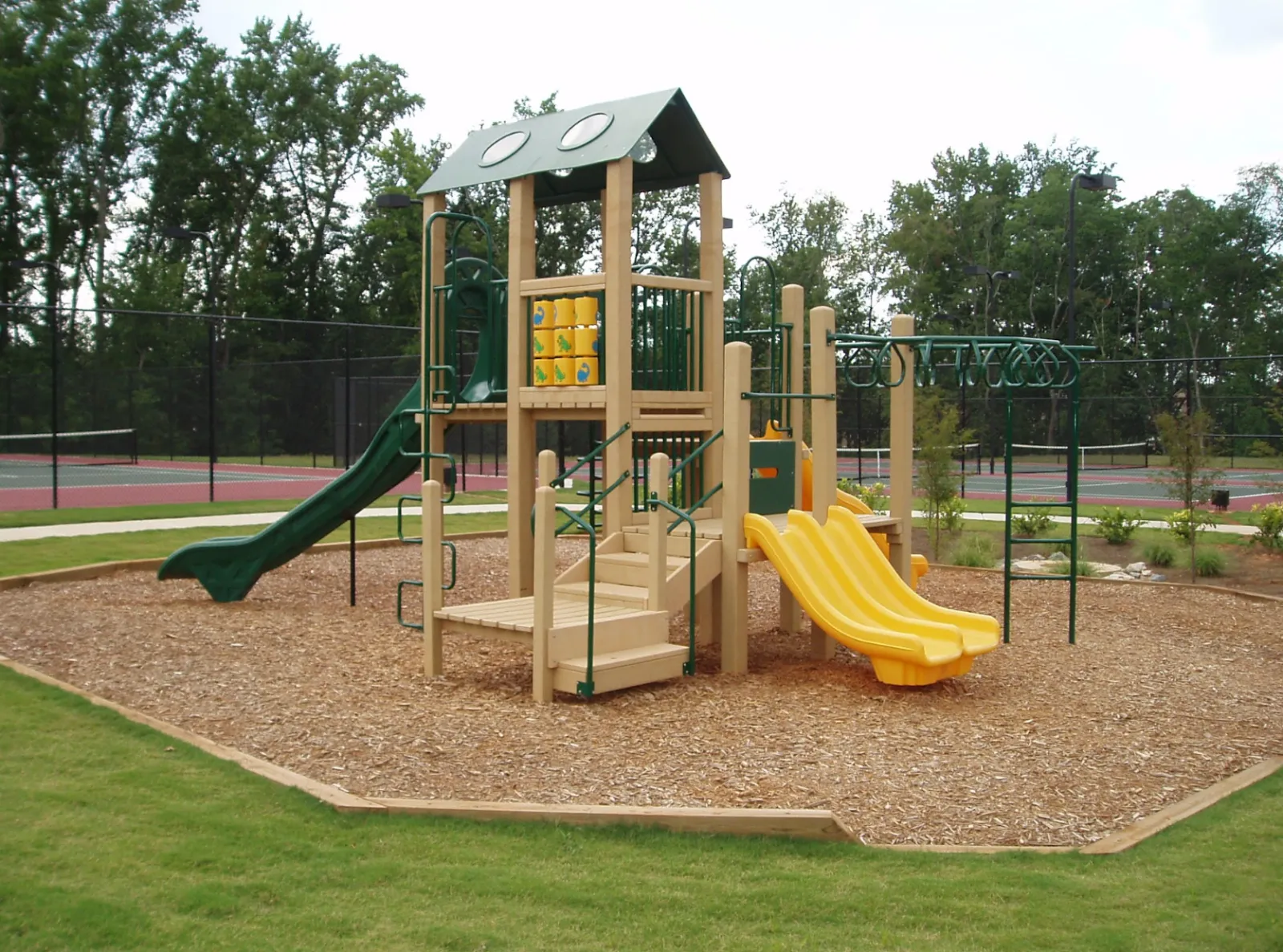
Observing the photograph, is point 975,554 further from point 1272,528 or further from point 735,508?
point 735,508

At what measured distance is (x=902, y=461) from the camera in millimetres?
9312

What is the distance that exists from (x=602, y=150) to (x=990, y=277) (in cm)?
4120

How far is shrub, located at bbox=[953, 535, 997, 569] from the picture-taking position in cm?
1377

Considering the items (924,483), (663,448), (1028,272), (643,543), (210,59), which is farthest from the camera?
(1028,272)

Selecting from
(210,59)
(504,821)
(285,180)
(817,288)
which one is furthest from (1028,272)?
(504,821)

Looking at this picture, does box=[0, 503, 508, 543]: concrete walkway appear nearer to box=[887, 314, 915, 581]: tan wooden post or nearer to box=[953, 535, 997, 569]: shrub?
box=[953, 535, 997, 569]: shrub

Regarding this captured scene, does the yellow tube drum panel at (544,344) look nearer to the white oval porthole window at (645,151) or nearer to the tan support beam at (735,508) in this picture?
the white oval porthole window at (645,151)

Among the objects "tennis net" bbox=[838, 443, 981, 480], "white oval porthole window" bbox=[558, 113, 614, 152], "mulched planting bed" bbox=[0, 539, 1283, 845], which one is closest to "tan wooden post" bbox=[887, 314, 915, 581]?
"mulched planting bed" bbox=[0, 539, 1283, 845]

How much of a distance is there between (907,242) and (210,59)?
32.9m

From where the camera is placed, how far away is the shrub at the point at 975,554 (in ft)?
45.2

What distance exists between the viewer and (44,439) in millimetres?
31812

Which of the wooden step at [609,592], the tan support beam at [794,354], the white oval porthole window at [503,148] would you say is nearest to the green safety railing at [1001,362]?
the tan support beam at [794,354]

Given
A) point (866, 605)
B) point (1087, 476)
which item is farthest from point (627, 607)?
point (1087, 476)

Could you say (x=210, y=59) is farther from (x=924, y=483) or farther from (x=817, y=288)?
(x=924, y=483)
